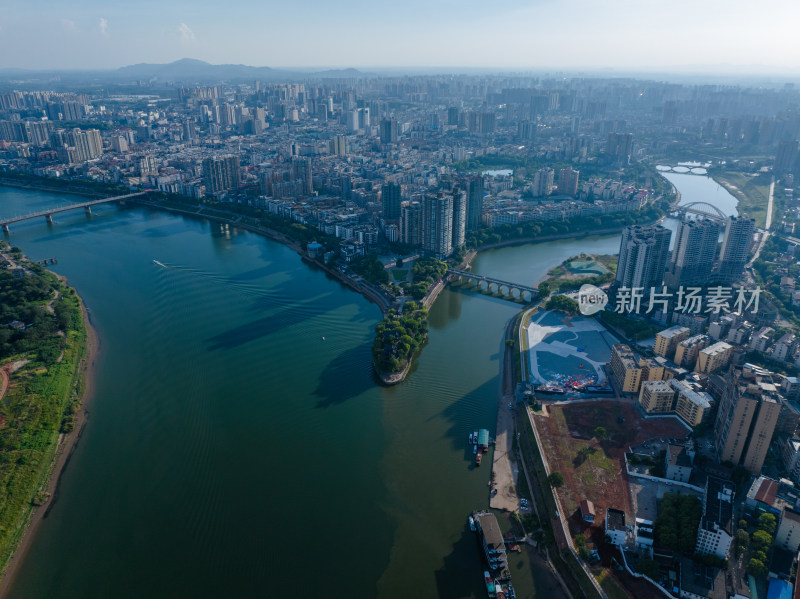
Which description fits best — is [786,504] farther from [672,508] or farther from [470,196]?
[470,196]

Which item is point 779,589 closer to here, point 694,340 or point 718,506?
point 718,506

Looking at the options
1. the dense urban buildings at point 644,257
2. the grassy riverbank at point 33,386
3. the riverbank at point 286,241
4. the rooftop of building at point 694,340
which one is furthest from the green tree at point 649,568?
the dense urban buildings at point 644,257

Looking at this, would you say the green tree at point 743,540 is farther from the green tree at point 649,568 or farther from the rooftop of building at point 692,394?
the rooftop of building at point 692,394

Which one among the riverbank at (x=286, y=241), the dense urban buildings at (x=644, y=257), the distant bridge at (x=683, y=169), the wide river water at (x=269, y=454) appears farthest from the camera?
the distant bridge at (x=683, y=169)

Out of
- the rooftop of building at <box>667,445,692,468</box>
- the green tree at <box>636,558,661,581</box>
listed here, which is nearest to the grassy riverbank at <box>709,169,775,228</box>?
the rooftop of building at <box>667,445,692,468</box>

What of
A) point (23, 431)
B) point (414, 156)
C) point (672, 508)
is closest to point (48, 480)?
point (23, 431)

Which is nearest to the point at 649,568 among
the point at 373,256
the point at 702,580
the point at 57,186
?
the point at 702,580
